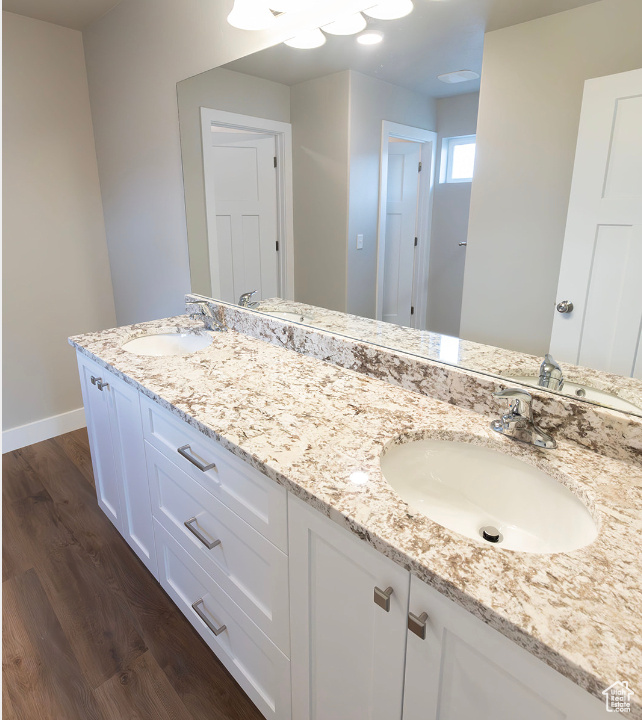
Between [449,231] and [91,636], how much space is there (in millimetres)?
1748

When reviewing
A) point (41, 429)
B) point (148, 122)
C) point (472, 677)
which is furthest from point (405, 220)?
point (41, 429)

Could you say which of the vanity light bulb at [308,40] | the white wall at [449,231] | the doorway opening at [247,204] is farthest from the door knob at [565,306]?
the vanity light bulb at [308,40]

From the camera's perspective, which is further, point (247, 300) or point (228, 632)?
point (247, 300)

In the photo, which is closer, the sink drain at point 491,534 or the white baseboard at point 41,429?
the sink drain at point 491,534

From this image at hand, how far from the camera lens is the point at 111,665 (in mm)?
1566

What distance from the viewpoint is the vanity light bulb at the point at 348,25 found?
1.44 meters

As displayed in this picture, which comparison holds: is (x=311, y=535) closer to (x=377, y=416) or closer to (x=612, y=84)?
(x=377, y=416)

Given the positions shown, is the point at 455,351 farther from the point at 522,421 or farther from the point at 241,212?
the point at 241,212

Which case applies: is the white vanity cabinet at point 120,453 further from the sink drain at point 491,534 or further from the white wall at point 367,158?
the sink drain at point 491,534

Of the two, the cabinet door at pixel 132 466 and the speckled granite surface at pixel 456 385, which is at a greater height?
the speckled granite surface at pixel 456 385

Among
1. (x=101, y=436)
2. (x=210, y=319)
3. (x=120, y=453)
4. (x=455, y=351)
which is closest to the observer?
(x=455, y=351)

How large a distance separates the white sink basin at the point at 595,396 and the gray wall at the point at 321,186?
74 cm

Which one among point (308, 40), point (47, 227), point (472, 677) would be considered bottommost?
point (472, 677)

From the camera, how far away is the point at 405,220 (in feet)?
4.53
